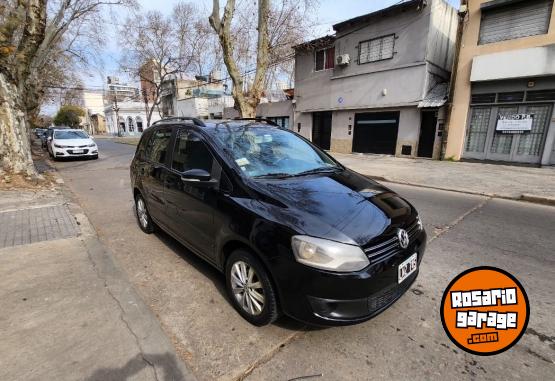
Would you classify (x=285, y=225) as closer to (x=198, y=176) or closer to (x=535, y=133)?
(x=198, y=176)

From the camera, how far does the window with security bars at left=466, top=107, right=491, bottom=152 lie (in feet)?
40.9

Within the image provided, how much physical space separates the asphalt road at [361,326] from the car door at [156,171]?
1.82 feet

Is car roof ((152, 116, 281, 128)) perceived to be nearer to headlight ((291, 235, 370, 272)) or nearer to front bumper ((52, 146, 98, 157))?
headlight ((291, 235, 370, 272))

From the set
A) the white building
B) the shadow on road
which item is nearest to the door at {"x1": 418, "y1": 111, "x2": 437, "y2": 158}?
the shadow on road

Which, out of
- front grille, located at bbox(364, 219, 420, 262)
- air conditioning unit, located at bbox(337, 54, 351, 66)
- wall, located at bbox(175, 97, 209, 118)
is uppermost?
air conditioning unit, located at bbox(337, 54, 351, 66)

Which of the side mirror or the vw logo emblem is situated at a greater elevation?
the side mirror

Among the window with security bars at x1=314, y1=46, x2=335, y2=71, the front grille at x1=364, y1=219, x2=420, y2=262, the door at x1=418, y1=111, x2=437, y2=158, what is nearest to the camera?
the front grille at x1=364, y1=219, x2=420, y2=262

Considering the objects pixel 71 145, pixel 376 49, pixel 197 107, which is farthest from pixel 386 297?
pixel 197 107

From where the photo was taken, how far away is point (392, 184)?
29.5ft

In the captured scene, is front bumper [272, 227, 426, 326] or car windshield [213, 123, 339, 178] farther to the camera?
car windshield [213, 123, 339, 178]

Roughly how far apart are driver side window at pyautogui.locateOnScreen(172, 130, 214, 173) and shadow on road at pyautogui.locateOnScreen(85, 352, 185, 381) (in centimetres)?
161

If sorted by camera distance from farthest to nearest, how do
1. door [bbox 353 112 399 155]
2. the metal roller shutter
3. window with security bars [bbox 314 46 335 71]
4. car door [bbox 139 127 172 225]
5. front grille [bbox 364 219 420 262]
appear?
window with security bars [bbox 314 46 335 71] → door [bbox 353 112 399 155] → the metal roller shutter → car door [bbox 139 127 172 225] → front grille [bbox 364 219 420 262]

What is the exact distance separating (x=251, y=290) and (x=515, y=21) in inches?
577

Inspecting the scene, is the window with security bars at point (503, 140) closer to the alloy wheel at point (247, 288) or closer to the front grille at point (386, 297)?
the front grille at point (386, 297)
